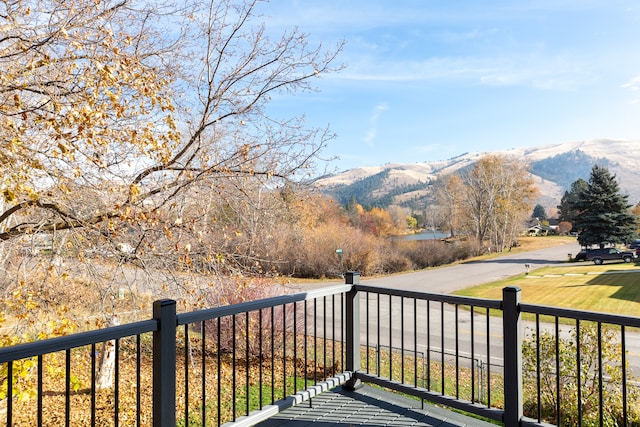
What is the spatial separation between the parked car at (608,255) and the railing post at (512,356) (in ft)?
68.0

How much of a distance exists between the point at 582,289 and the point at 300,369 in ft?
37.4

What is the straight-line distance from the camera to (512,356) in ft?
7.39

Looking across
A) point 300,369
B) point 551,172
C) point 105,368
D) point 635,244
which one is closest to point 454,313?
point 300,369

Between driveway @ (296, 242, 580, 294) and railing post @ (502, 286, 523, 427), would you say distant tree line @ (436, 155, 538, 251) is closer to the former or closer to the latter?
driveway @ (296, 242, 580, 294)

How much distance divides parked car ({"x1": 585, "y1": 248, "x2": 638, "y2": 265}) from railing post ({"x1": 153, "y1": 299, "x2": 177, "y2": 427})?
871 inches

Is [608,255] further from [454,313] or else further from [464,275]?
[454,313]

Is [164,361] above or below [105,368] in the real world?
above

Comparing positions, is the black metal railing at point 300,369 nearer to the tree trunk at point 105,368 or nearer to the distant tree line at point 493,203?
the tree trunk at point 105,368

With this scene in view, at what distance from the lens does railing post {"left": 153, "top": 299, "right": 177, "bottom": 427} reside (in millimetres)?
1860

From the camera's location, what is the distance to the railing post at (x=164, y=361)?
186 cm

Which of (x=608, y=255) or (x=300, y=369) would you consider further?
(x=608, y=255)

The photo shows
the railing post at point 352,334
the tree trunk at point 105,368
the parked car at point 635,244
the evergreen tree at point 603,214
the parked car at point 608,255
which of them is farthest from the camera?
the evergreen tree at point 603,214

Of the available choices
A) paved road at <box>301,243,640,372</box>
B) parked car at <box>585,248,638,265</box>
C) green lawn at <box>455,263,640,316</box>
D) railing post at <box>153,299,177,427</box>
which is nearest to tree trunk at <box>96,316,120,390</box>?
paved road at <box>301,243,640,372</box>

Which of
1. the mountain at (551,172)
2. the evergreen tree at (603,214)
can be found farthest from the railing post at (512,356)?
the mountain at (551,172)
